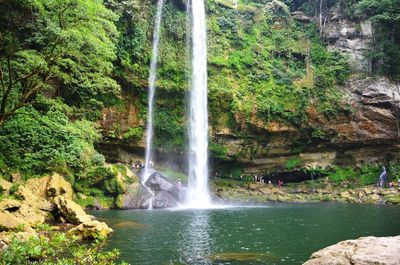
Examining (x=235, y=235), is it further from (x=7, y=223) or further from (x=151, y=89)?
(x=151, y=89)

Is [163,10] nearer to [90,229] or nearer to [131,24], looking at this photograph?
[131,24]

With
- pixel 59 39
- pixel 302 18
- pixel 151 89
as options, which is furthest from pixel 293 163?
pixel 59 39

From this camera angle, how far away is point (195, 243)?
493 inches

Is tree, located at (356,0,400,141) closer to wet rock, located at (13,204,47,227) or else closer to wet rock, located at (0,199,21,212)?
wet rock, located at (13,204,47,227)

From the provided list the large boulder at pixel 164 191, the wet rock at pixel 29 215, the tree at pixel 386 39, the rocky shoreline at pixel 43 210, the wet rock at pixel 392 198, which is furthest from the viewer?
the tree at pixel 386 39

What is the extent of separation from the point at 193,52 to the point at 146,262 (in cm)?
2723

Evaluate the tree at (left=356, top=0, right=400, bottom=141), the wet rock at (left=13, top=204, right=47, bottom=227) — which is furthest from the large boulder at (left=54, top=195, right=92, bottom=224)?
the tree at (left=356, top=0, right=400, bottom=141)

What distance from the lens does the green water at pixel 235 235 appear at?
10633 millimetres

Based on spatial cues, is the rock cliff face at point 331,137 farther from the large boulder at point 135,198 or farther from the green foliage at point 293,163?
the large boulder at point 135,198

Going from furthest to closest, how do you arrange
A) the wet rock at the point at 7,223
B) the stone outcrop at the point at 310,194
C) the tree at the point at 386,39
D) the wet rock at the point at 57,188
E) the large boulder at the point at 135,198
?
the tree at the point at 386,39, the stone outcrop at the point at 310,194, the large boulder at the point at 135,198, the wet rock at the point at 57,188, the wet rock at the point at 7,223

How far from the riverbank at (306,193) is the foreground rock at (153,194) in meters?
4.52

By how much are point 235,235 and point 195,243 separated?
2359mm

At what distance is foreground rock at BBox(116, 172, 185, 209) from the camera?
2481 centimetres

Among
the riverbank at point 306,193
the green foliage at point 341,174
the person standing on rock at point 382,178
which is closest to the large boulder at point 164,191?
the riverbank at point 306,193
